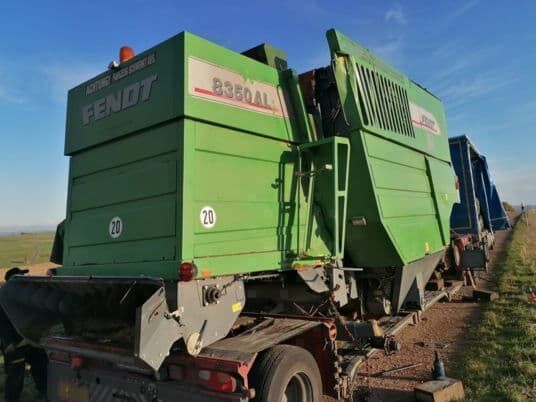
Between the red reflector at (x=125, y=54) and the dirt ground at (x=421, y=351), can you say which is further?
the dirt ground at (x=421, y=351)

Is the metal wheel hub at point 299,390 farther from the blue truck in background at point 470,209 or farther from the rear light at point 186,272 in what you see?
the blue truck in background at point 470,209

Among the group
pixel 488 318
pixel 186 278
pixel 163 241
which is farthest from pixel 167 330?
pixel 488 318

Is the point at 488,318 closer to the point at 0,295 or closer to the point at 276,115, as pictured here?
the point at 276,115

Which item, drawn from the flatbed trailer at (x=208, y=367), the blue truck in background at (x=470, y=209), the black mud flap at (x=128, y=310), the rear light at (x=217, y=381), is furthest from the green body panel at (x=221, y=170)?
the blue truck in background at (x=470, y=209)

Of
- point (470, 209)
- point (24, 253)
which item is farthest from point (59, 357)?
point (24, 253)

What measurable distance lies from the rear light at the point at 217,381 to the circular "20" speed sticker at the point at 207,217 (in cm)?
106

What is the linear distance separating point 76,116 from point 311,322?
3031mm

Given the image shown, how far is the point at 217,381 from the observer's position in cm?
313

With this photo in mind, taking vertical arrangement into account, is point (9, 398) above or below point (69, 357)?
below

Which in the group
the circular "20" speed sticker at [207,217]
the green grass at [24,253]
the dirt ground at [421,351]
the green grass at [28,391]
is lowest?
the green grass at [28,391]

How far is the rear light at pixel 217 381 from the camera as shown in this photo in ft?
10.0

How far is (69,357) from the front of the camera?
4164mm

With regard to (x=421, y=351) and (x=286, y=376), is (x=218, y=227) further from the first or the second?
(x=421, y=351)

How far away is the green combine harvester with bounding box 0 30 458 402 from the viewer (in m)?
Answer: 3.27
